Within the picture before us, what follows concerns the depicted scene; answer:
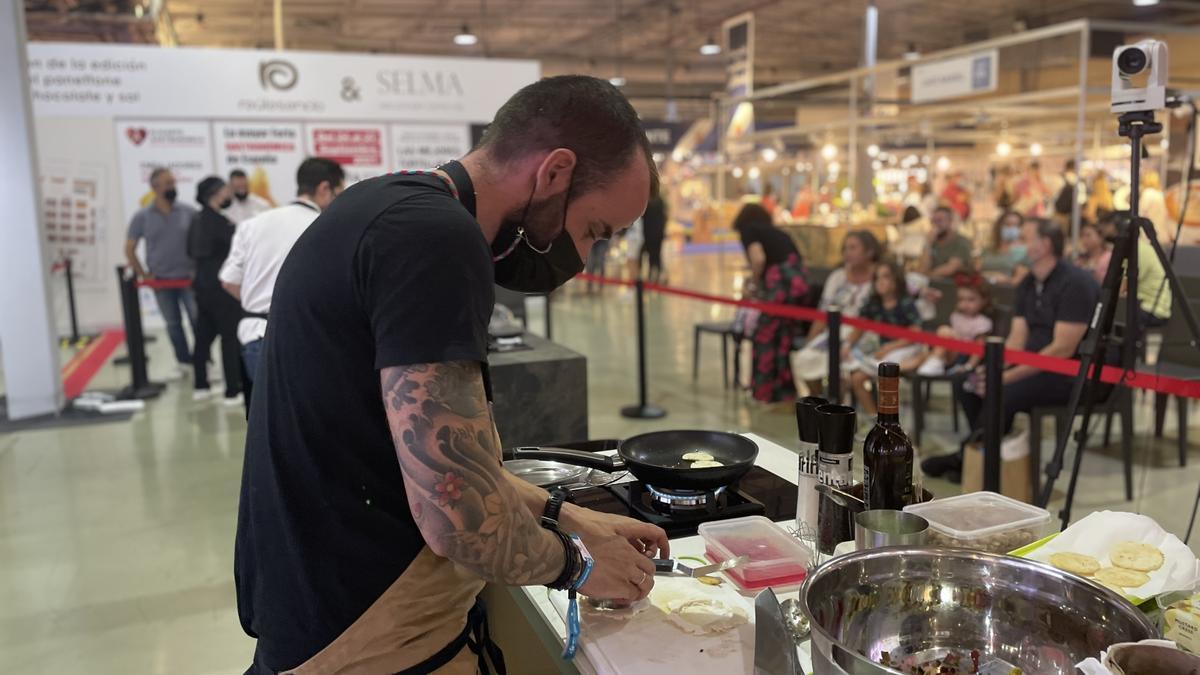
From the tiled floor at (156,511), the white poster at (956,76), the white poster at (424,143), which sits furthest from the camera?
the white poster at (424,143)

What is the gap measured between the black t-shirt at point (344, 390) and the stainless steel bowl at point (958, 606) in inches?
21.9

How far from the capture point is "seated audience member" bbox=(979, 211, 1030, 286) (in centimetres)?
844

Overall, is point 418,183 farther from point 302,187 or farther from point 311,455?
point 302,187

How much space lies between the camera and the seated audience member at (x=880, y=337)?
16.7 feet

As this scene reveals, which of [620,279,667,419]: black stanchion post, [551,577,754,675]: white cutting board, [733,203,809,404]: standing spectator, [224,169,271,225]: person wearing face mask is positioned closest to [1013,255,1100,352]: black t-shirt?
[733,203,809,404]: standing spectator

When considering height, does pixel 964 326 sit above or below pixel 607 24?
below

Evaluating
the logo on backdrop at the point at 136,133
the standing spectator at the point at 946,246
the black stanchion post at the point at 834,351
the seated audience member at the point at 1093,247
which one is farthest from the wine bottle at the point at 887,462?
the logo on backdrop at the point at 136,133

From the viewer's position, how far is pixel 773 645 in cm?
105

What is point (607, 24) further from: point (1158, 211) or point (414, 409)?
point (414, 409)

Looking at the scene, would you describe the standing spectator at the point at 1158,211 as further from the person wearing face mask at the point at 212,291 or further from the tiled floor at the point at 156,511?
the person wearing face mask at the point at 212,291

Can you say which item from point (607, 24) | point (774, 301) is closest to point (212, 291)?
point (774, 301)

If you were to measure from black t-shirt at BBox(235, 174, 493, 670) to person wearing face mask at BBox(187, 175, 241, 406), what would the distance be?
5.40 meters

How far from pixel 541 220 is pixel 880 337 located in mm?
4508

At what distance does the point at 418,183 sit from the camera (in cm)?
108
